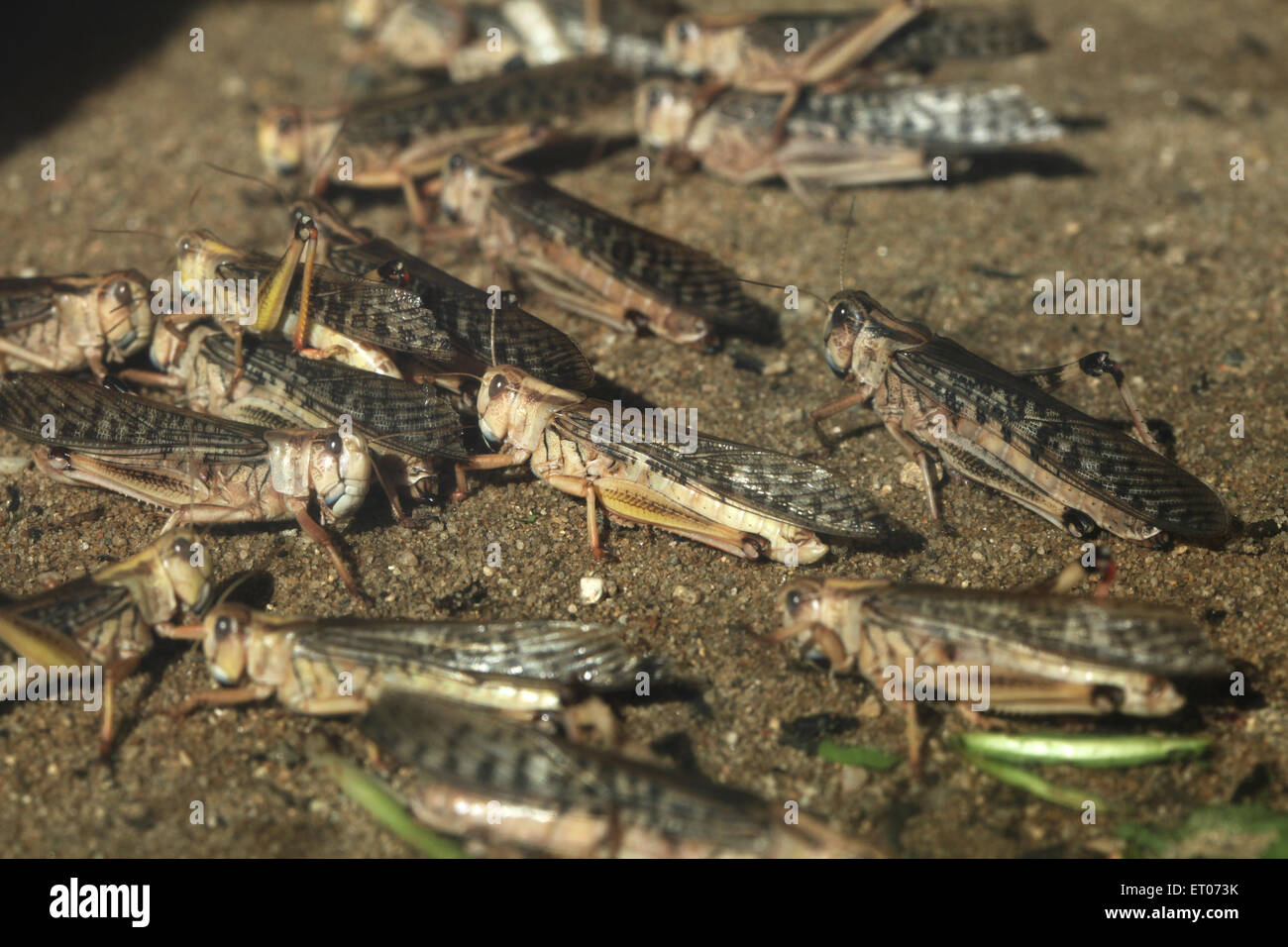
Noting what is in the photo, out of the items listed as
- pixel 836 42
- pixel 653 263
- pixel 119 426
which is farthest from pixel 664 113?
pixel 119 426

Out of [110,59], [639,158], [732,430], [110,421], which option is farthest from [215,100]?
[732,430]

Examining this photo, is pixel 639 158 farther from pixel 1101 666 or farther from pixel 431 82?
pixel 1101 666

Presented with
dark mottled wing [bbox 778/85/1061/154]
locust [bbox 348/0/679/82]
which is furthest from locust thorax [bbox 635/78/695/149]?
locust [bbox 348/0/679/82]

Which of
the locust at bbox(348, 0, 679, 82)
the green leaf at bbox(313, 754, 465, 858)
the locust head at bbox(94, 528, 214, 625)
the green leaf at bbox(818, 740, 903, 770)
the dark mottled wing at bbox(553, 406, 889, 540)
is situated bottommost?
the green leaf at bbox(313, 754, 465, 858)

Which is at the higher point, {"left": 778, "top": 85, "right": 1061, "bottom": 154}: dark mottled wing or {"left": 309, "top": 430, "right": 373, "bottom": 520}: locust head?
{"left": 778, "top": 85, "right": 1061, "bottom": 154}: dark mottled wing

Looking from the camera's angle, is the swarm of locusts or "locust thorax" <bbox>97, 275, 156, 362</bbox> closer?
the swarm of locusts

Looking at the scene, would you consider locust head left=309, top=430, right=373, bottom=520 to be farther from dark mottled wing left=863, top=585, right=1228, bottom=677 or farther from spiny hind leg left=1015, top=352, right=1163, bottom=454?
spiny hind leg left=1015, top=352, right=1163, bottom=454

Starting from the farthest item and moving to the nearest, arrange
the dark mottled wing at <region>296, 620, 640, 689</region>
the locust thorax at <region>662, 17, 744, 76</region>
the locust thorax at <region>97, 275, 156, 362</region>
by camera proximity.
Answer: the locust thorax at <region>662, 17, 744, 76</region>, the locust thorax at <region>97, 275, 156, 362</region>, the dark mottled wing at <region>296, 620, 640, 689</region>
